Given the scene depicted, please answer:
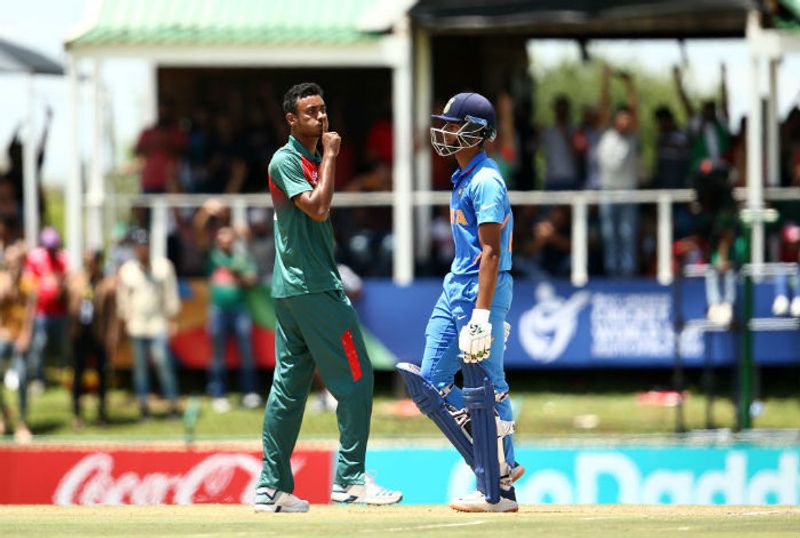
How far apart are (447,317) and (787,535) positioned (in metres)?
2.10

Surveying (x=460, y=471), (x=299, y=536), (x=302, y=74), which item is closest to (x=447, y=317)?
(x=299, y=536)

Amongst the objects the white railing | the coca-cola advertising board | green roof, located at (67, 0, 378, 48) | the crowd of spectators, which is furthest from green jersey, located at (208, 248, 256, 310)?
the coca-cola advertising board

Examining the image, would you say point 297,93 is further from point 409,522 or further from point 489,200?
point 409,522

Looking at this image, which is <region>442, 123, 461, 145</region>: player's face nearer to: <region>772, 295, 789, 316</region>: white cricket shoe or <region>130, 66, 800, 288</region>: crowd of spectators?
<region>772, 295, 789, 316</region>: white cricket shoe

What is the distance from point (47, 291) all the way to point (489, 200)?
434 inches

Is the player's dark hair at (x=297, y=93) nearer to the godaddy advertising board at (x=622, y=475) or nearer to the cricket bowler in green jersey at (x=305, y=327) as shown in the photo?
the cricket bowler in green jersey at (x=305, y=327)

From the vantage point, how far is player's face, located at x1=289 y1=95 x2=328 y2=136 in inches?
367

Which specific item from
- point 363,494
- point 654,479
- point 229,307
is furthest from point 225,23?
point 363,494

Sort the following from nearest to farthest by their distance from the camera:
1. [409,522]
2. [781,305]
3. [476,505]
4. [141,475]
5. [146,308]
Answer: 1. [409,522]
2. [476,505]
3. [141,475]
4. [781,305]
5. [146,308]

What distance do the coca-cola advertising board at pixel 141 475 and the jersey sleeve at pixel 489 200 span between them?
564cm

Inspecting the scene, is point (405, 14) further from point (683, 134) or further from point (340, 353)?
point (340, 353)

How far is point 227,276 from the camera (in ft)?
61.9

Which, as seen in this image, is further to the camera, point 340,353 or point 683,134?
point 683,134

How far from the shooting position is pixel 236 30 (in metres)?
20.0
